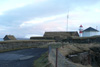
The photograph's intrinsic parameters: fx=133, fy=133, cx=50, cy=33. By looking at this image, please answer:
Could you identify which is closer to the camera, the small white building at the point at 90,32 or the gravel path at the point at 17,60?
the gravel path at the point at 17,60

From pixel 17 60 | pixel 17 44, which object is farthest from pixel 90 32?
pixel 17 60

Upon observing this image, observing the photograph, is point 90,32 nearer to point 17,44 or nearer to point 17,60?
point 17,44

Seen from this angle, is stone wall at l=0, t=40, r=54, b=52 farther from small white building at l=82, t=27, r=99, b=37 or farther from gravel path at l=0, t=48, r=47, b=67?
small white building at l=82, t=27, r=99, b=37

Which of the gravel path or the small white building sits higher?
the small white building

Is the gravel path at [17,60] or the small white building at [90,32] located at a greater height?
the small white building at [90,32]

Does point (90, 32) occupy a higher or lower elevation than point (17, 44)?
higher

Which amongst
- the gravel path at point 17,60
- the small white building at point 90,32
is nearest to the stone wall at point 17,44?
the gravel path at point 17,60

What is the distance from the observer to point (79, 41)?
3944cm

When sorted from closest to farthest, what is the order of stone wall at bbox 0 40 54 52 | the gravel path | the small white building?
the gravel path → stone wall at bbox 0 40 54 52 → the small white building

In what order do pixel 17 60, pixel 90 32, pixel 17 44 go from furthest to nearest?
pixel 90 32
pixel 17 44
pixel 17 60

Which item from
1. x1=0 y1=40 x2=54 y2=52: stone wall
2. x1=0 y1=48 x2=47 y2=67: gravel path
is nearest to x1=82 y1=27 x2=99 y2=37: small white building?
x1=0 y1=40 x2=54 y2=52: stone wall

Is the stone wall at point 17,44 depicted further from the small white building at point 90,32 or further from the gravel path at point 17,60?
the small white building at point 90,32

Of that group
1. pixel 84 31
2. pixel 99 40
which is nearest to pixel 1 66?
pixel 99 40

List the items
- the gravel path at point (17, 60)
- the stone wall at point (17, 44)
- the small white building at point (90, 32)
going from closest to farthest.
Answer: the gravel path at point (17, 60), the stone wall at point (17, 44), the small white building at point (90, 32)
